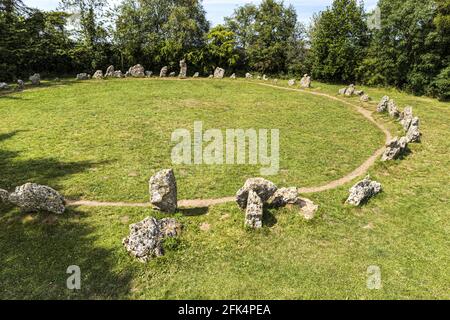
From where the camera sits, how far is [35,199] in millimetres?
13492

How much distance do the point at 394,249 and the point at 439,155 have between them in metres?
12.2

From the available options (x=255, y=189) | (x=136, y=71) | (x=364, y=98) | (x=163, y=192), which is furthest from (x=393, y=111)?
(x=136, y=71)

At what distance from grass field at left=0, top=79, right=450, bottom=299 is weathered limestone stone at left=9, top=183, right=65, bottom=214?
40cm

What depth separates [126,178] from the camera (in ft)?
56.6

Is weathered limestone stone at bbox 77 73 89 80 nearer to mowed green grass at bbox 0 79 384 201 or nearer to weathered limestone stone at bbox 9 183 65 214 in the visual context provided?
mowed green grass at bbox 0 79 384 201

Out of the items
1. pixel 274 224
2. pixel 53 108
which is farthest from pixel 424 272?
pixel 53 108

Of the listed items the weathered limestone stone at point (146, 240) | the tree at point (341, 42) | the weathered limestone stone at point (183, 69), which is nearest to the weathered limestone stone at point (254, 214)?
the weathered limestone stone at point (146, 240)

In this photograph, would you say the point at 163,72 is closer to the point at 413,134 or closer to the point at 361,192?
the point at 413,134

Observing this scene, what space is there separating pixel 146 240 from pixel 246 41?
49.7 m

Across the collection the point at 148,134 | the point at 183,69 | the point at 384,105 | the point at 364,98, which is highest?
the point at 183,69

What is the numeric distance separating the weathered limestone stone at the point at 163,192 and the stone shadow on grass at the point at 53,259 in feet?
8.70

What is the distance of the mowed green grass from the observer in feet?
56.3

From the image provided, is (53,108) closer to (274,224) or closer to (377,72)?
(274,224)

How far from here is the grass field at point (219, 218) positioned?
1066cm
